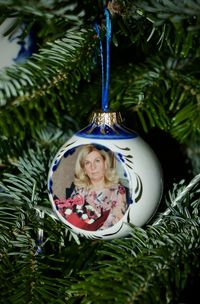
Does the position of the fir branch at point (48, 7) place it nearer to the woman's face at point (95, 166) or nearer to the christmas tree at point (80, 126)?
the christmas tree at point (80, 126)

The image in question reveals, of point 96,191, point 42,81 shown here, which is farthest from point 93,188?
point 42,81

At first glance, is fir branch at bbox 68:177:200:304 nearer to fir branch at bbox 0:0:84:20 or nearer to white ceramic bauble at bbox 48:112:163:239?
white ceramic bauble at bbox 48:112:163:239

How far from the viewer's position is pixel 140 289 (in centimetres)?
35

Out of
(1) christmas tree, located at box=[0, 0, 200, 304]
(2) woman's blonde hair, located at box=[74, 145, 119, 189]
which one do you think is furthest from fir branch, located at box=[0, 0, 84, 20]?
(2) woman's blonde hair, located at box=[74, 145, 119, 189]

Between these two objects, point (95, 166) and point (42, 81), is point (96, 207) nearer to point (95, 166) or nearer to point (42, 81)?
point (95, 166)

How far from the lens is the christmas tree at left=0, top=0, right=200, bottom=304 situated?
0.38 m

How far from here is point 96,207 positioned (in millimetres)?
434

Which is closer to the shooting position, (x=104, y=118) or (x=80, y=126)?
(x=104, y=118)

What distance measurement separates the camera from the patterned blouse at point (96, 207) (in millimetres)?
432

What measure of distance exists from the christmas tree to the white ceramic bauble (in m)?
0.02

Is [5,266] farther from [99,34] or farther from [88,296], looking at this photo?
[99,34]

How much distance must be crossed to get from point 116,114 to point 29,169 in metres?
0.14

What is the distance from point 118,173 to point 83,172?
0.03m

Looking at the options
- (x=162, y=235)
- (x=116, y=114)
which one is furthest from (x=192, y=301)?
(x=116, y=114)
